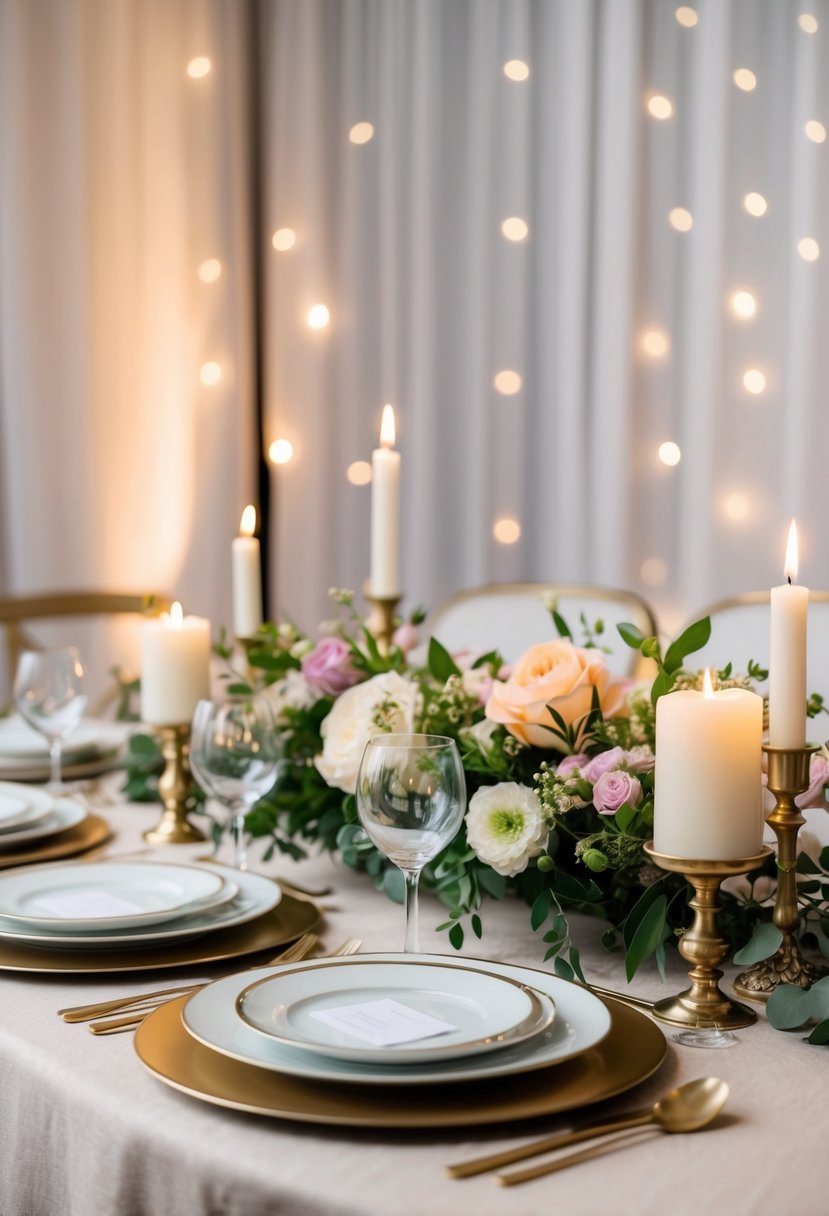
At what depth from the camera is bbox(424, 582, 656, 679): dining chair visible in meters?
2.10

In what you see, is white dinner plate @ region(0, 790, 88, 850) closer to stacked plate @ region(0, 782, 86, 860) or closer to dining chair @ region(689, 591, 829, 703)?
stacked plate @ region(0, 782, 86, 860)

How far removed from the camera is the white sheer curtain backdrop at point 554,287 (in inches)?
102

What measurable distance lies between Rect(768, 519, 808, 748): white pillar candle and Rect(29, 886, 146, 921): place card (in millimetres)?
496

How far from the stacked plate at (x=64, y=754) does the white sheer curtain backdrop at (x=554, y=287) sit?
1333mm

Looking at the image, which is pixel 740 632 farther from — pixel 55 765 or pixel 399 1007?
pixel 399 1007

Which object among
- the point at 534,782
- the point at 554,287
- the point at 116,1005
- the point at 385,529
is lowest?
the point at 116,1005

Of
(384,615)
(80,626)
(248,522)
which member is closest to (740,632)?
(384,615)

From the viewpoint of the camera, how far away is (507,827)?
38.6 inches

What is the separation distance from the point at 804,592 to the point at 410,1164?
447mm

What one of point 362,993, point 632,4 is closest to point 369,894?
point 362,993

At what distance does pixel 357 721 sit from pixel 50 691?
20.6 inches

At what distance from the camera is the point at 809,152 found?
2484 millimetres

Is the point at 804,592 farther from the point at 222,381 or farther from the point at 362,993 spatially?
the point at 222,381

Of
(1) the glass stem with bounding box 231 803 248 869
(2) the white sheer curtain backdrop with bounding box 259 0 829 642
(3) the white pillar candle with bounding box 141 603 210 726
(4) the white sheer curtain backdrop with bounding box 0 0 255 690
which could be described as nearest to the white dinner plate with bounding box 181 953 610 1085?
(1) the glass stem with bounding box 231 803 248 869
